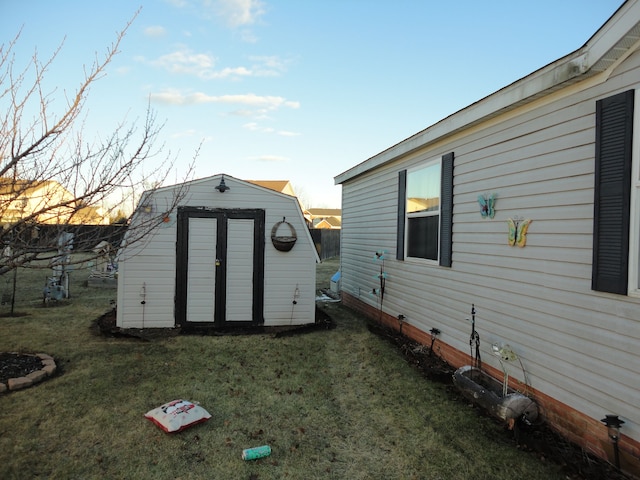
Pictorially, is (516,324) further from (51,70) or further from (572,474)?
(51,70)

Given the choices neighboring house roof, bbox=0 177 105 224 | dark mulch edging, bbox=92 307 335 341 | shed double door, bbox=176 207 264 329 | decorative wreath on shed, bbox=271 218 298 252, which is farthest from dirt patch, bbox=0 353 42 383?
decorative wreath on shed, bbox=271 218 298 252

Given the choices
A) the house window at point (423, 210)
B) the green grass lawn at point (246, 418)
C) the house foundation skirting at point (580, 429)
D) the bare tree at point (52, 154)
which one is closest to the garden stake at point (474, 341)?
the house foundation skirting at point (580, 429)

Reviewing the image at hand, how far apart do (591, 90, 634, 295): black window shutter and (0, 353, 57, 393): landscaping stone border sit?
5573mm

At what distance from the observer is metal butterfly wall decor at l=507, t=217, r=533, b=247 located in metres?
3.50

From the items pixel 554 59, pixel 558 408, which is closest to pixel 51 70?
pixel 554 59

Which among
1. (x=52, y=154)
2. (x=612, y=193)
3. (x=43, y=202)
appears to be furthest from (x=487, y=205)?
(x=43, y=202)

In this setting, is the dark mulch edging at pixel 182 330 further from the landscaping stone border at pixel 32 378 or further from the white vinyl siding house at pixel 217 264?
the landscaping stone border at pixel 32 378

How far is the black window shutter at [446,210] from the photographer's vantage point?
4793 millimetres

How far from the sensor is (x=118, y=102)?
4.33 metres

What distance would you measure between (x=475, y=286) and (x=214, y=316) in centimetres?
440

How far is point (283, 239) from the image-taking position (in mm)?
6590

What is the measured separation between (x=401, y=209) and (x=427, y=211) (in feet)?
2.52

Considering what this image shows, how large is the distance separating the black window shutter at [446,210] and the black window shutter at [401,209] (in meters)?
1.13

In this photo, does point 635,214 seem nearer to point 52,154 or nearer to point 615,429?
point 615,429
